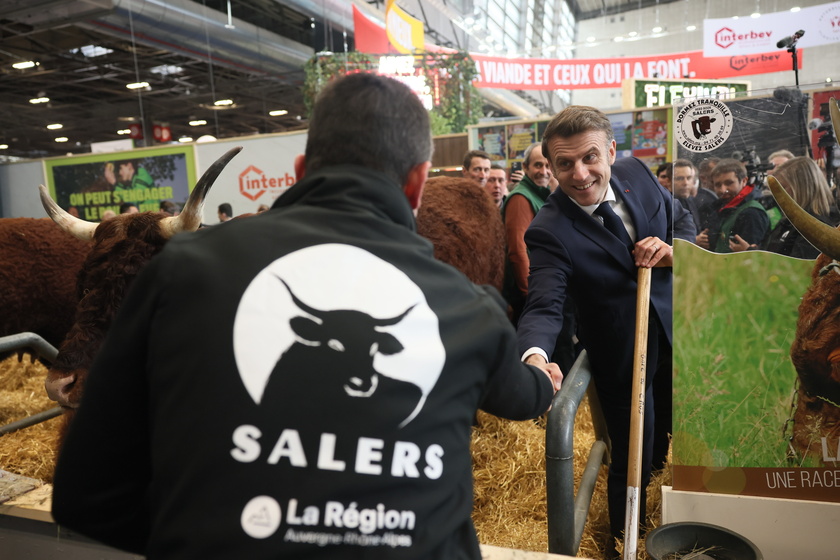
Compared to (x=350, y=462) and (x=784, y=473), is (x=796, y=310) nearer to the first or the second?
(x=784, y=473)

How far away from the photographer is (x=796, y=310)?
1.74 meters

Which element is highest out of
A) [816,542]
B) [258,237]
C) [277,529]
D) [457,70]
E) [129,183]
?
[457,70]

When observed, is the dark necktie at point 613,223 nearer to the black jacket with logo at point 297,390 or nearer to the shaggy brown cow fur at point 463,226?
the shaggy brown cow fur at point 463,226

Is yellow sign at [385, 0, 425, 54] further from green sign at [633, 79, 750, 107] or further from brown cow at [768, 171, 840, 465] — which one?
brown cow at [768, 171, 840, 465]

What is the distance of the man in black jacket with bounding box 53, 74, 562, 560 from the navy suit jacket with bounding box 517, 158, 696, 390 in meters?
1.10

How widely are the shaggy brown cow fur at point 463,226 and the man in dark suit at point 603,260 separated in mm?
1026

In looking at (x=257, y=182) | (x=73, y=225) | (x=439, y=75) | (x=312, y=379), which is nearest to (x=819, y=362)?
(x=312, y=379)

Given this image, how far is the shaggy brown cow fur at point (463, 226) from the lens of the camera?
3.13m

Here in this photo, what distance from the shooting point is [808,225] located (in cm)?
167

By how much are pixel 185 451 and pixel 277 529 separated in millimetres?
169

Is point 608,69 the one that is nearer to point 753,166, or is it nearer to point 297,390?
point 753,166

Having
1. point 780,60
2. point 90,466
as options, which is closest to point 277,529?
point 90,466

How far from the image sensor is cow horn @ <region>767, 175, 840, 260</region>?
166 cm

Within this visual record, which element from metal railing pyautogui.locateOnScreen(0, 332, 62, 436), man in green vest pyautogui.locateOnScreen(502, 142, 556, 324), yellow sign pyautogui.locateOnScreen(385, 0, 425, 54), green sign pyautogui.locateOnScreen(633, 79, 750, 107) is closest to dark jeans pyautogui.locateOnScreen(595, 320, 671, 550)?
man in green vest pyautogui.locateOnScreen(502, 142, 556, 324)
